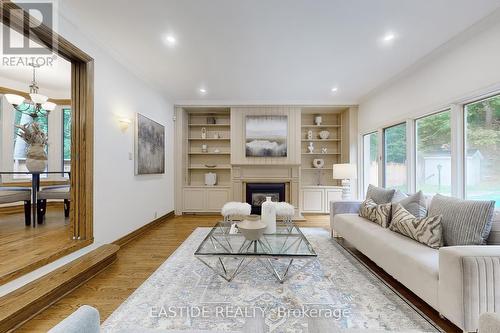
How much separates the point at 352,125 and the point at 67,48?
5175 mm

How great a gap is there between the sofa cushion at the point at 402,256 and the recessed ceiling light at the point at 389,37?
2226 millimetres

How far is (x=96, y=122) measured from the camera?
273 cm

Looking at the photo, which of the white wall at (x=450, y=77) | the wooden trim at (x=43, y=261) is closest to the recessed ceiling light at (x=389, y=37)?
the white wall at (x=450, y=77)

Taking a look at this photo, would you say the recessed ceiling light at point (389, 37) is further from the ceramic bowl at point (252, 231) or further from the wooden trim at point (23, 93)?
the wooden trim at point (23, 93)

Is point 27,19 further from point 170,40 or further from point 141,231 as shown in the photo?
point 141,231

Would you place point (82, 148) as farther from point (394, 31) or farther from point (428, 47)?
point (428, 47)

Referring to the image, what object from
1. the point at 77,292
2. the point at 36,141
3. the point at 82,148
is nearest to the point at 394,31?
the point at 82,148

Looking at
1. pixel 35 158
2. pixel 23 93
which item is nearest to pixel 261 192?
pixel 35 158

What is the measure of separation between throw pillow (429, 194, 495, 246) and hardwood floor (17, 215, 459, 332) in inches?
25.0

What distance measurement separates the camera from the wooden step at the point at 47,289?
5.19 ft

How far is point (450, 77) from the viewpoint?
2.69 meters

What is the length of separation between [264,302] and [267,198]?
1.36 meters

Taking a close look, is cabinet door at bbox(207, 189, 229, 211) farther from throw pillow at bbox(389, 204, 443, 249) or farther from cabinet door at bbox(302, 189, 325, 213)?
throw pillow at bbox(389, 204, 443, 249)

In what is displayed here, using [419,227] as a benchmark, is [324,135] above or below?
above
